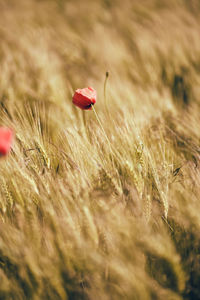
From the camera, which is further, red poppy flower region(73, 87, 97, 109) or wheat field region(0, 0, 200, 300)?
red poppy flower region(73, 87, 97, 109)

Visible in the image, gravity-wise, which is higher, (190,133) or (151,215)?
(190,133)

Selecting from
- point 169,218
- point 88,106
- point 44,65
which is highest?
point 44,65

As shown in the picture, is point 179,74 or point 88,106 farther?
point 179,74

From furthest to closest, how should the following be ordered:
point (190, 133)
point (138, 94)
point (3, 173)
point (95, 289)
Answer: point (138, 94) < point (190, 133) < point (3, 173) < point (95, 289)

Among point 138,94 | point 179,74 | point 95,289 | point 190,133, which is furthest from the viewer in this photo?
point 179,74

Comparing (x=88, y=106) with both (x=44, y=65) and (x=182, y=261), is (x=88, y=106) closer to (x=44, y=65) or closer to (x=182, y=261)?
(x=182, y=261)

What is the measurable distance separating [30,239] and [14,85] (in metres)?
0.70

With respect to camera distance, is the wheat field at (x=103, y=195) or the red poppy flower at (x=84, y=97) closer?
the wheat field at (x=103, y=195)

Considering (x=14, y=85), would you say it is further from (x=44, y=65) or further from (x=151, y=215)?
(x=151, y=215)

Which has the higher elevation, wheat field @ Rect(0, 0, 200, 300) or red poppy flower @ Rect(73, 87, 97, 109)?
red poppy flower @ Rect(73, 87, 97, 109)

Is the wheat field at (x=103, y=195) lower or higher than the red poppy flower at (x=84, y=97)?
lower

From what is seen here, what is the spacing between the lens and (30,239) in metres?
0.52

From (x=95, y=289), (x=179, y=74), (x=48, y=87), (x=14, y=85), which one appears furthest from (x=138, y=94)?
(x=95, y=289)

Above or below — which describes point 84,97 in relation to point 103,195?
above
